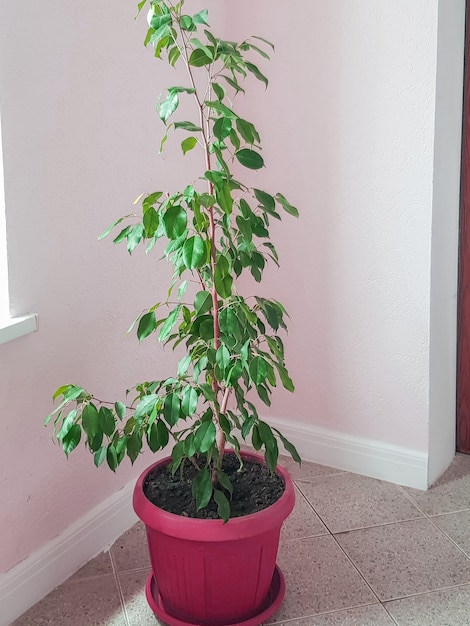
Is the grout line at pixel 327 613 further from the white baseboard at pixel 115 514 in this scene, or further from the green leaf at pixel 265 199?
the green leaf at pixel 265 199

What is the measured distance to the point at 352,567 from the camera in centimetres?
188

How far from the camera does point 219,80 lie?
2.27 metres

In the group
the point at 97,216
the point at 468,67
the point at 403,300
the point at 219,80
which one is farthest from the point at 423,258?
the point at 97,216

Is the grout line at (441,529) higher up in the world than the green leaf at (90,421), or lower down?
lower down

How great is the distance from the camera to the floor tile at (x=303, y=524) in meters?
2.04

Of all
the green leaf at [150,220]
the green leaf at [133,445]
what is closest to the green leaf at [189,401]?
the green leaf at [133,445]

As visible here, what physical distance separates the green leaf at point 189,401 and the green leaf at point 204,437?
49 mm

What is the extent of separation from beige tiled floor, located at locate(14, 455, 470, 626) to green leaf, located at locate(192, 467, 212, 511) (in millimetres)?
361

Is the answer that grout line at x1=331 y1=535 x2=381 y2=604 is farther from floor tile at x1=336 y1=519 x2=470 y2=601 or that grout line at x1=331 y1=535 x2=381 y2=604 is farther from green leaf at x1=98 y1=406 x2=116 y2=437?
green leaf at x1=98 y1=406 x2=116 y2=437

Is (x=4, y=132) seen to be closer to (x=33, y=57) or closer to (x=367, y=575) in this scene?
(x=33, y=57)

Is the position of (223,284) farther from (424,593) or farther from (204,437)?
(424,593)

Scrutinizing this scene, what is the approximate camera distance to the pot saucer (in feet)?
5.34

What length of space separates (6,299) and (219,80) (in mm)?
1045

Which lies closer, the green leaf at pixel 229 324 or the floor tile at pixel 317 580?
the green leaf at pixel 229 324
